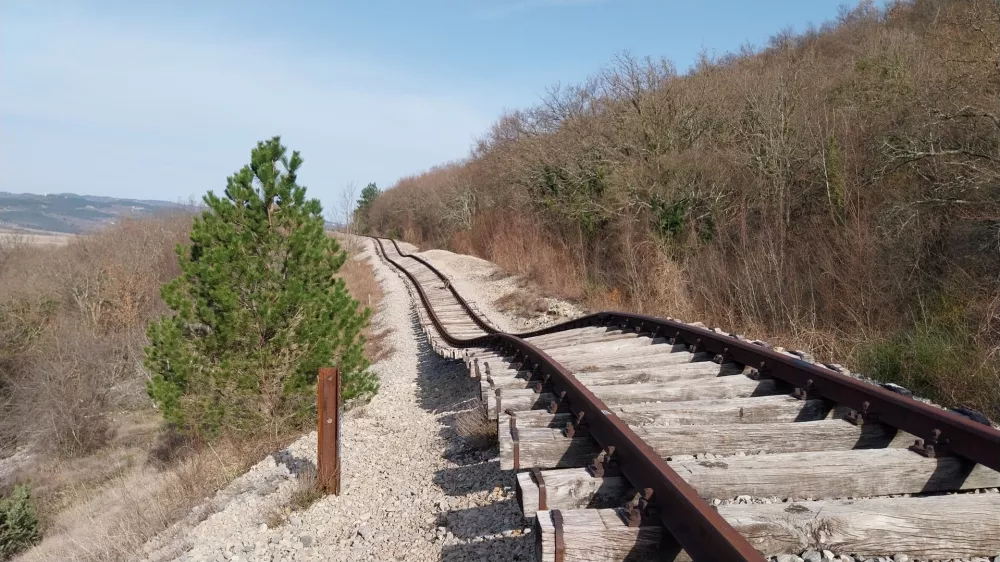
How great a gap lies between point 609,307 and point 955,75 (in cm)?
642

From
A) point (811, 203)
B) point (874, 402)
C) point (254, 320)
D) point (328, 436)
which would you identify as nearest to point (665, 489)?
point (874, 402)

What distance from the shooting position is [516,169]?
26562 millimetres

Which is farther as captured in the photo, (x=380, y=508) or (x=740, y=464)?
(x=380, y=508)

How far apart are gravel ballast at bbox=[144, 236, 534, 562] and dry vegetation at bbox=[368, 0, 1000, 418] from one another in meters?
3.84

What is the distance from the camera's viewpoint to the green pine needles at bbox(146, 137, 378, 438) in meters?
7.64

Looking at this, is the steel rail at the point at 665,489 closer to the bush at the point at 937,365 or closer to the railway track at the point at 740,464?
the railway track at the point at 740,464

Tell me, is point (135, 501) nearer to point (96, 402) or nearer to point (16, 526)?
point (16, 526)

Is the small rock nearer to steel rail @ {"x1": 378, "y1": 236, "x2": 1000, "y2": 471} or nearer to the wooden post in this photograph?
steel rail @ {"x1": 378, "y1": 236, "x2": 1000, "y2": 471}

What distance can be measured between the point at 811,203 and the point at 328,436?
34.3 ft

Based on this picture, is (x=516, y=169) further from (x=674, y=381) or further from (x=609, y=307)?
(x=674, y=381)

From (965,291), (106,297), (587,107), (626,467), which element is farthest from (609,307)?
(106,297)

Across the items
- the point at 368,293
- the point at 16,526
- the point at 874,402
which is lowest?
the point at 16,526

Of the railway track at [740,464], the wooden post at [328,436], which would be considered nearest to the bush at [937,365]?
the railway track at [740,464]

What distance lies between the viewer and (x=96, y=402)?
1788 centimetres
